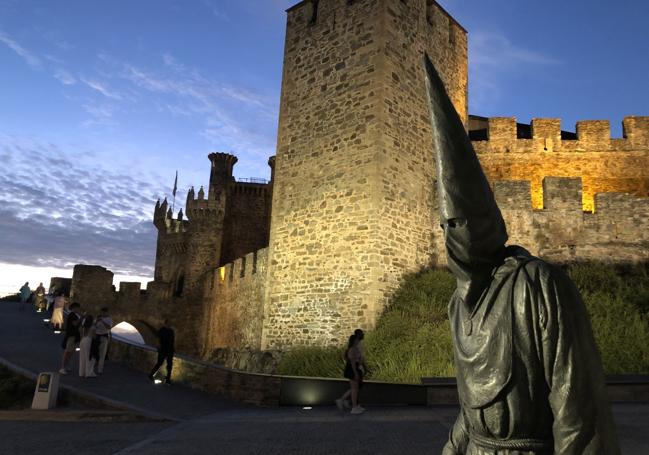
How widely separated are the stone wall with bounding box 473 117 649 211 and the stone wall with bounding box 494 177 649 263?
288cm

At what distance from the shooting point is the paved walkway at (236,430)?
16.7ft

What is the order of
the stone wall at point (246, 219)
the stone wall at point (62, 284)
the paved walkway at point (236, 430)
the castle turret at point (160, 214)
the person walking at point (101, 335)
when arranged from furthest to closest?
the castle turret at point (160, 214)
the stone wall at point (246, 219)
the stone wall at point (62, 284)
the person walking at point (101, 335)
the paved walkway at point (236, 430)

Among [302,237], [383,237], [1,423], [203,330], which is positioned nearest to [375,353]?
[383,237]

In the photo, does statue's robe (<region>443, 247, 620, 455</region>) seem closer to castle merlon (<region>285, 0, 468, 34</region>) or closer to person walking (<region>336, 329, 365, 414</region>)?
person walking (<region>336, 329, 365, 414</region>)

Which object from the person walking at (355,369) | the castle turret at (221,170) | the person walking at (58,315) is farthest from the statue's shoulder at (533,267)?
the castle turret at (221,170)

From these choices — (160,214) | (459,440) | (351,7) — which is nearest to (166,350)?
(459,440)

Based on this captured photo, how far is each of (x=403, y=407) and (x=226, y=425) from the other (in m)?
2.78

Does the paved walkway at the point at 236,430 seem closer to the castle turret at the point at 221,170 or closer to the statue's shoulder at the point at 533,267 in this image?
the statue's shoulder at the point at 533,267

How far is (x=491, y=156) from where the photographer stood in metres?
17.6

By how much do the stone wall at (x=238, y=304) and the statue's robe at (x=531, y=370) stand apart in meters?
13.8

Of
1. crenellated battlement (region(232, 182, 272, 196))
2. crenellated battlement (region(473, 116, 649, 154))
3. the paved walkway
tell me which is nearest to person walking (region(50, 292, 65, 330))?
the paved walkway

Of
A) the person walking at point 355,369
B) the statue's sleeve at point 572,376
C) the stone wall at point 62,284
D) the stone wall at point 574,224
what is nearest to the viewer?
the statue's sleeve at point 572,376

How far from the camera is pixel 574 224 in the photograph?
1397cm

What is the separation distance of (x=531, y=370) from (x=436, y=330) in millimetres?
9495
